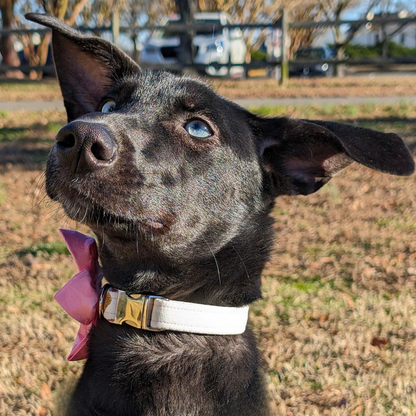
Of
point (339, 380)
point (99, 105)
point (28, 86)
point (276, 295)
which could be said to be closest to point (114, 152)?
point (99, 105)

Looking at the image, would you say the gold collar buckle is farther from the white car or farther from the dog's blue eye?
the white car

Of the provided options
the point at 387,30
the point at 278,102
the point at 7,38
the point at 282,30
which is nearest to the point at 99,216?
the point at 278,102

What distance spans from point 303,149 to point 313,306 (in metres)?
1.91

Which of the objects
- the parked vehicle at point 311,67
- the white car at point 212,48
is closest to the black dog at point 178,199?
the white car at point 212,48

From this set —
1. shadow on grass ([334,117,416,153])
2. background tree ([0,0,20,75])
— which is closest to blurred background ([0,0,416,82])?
background tree ([0,0,20,75])

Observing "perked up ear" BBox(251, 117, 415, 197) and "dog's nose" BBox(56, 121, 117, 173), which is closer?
"dog's nose" BBox(56, 121, 117, 173)

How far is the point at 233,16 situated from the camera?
2766cm

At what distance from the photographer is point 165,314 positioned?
6.77 feet

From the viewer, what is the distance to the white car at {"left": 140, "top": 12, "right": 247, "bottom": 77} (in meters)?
12.6

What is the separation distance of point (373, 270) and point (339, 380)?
1613mm

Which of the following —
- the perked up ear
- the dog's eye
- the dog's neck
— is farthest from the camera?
the dog's eye

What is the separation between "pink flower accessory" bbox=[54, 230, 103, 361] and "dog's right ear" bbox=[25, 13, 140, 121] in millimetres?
706

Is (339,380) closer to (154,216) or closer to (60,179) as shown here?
(154,216)

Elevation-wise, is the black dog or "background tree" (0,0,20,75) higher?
the black dog
